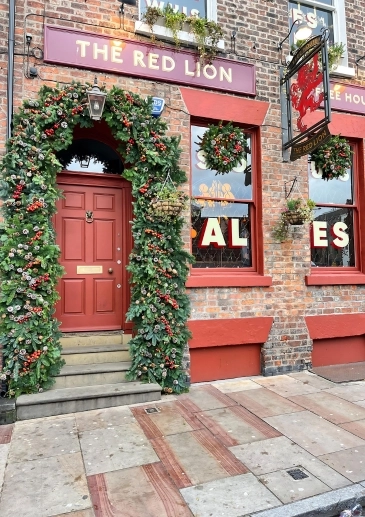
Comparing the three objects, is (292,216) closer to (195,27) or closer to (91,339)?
(195,27)

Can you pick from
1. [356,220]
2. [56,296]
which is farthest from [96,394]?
[356,220]

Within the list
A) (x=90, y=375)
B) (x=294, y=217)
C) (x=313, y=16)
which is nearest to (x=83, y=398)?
(x=90, y=375)

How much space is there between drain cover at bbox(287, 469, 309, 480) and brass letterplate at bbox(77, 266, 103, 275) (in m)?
3.44

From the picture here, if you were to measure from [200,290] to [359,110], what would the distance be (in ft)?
14.0

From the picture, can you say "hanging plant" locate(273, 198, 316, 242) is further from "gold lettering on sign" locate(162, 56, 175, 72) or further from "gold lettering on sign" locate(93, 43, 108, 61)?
"gold lettering on sign" locate(93, 43, 108, 61)

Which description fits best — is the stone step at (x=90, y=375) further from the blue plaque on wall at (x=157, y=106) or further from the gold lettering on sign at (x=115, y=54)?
the gold lettering on sign at (x=115, y=54)

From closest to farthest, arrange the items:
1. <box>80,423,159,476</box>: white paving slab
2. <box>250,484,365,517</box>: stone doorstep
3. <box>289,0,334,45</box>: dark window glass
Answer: <box>250,484,365,517</box>: stone doorstep, <box>80,423,159,476</box>: white paving slab, <box>289,0,334,45</box>: dark window glass

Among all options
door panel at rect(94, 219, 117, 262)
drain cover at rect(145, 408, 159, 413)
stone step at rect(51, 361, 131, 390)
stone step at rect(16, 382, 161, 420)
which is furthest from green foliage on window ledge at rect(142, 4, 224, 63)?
drain cover at rect(145, 408, 159, 413)

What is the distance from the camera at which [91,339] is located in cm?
513

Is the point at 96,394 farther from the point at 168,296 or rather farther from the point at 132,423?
the point at 168,296

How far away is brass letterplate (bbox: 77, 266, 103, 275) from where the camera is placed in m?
5.25

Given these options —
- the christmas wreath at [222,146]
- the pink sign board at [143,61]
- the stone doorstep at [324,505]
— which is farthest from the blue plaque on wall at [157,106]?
the stone doorstep at [324,505]

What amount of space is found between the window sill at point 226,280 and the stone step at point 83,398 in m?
1.49

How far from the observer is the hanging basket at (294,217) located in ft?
18.0
